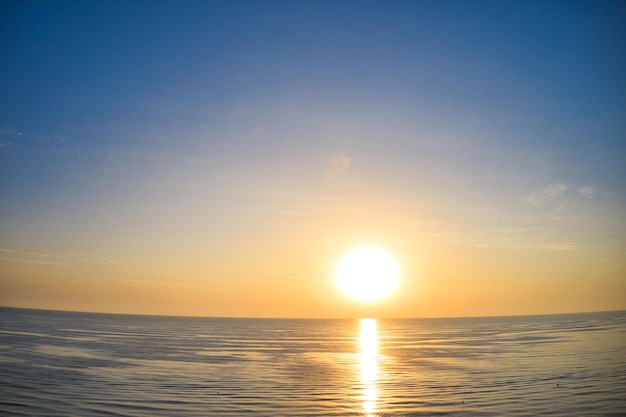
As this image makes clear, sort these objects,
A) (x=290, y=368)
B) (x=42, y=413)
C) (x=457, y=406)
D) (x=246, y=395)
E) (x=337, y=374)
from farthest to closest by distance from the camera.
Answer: (x=290, y=368) < (x=337, y=374) < (x=246, y=395) < (x=457, y=406) < (x=42, y=413)

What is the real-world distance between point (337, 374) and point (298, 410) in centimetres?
1863

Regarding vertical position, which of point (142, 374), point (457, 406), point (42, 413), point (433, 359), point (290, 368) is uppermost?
point (433, 359)

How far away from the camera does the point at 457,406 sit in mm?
31203

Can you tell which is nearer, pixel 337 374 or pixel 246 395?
pixel 246 395

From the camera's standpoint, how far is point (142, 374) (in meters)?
43.8

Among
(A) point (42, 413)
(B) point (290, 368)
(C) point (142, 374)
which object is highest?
(B) point (290, 368)

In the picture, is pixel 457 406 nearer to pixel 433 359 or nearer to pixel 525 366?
pixel 525 366

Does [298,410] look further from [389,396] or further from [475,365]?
[475,365]

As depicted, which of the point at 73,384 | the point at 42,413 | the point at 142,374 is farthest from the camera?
the point at 142,374

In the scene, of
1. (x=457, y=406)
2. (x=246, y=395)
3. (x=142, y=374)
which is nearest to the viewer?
(x=457, y=406)

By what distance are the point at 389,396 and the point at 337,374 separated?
45.5 feet

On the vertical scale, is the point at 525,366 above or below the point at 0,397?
above

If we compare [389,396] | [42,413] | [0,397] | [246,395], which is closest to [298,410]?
[246,395]

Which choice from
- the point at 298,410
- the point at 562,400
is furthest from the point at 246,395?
the point at 562,400
